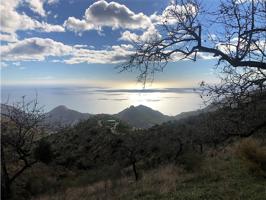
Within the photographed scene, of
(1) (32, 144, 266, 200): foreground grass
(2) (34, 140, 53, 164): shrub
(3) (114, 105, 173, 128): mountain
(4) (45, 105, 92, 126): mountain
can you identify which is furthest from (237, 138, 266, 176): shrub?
(3) (114, 105, 173, 128): mountain

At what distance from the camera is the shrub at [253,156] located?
17109mm

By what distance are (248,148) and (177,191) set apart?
473 centimetres

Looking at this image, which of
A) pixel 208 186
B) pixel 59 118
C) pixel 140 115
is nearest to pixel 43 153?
pixel 59 118

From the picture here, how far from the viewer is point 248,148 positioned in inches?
701

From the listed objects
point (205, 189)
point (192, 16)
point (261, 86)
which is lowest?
point (205, 189)

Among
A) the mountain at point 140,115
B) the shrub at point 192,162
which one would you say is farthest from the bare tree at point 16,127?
the mountain at point 140,115

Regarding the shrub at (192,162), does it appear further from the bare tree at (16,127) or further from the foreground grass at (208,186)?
the bare tree at (16,127)

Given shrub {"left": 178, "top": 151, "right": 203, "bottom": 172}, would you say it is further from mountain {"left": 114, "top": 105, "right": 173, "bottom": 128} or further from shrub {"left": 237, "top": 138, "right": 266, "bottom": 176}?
mountain {"left": 114, "top": 105, "right": 173, "bottom": 128}

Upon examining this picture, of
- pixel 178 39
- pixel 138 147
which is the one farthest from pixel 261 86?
pixel 138 147

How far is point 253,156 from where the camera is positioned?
17484 mm

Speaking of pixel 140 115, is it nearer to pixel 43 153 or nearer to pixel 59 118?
pixel 43 153

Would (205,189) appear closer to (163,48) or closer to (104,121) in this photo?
(163,48)

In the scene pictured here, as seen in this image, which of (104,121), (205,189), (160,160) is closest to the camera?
(205,189)

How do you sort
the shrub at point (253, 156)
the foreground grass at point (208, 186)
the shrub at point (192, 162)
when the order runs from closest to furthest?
1. the foreground grass at point (208, 186)
2. the shrub at point (253, 156)
3. the shrub at point (192, 162)
